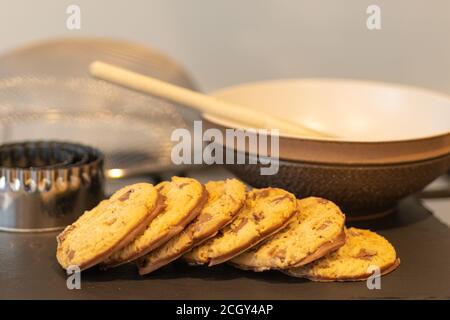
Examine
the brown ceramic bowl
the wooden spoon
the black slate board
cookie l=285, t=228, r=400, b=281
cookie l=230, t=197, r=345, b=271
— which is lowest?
the black slate board

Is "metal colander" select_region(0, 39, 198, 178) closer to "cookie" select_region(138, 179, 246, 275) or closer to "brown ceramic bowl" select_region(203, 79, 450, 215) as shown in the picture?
"brown ceramic bowl" select_region(203, 79, 450, 215)

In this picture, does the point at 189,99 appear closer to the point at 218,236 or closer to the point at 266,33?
the point at 218,236

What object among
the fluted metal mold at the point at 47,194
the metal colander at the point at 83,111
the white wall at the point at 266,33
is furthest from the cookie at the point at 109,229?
the white wall at the point at 266,33

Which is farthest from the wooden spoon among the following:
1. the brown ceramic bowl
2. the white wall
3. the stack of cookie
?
the white wall

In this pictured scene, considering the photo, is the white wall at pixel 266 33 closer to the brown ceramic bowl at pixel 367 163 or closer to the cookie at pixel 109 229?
the brown ceramic bowl at pixel 367 163

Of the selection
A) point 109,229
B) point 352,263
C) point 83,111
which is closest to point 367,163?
point 352,263

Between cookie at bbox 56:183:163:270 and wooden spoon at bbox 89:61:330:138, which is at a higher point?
wooden spoon at bbox 89:61:330:138

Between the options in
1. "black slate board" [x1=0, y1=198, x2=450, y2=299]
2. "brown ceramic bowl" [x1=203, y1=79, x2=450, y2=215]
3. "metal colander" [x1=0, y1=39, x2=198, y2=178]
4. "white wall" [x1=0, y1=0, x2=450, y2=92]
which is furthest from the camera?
"white wall" [x1=0, y1=0, x2=450, y2=92]
